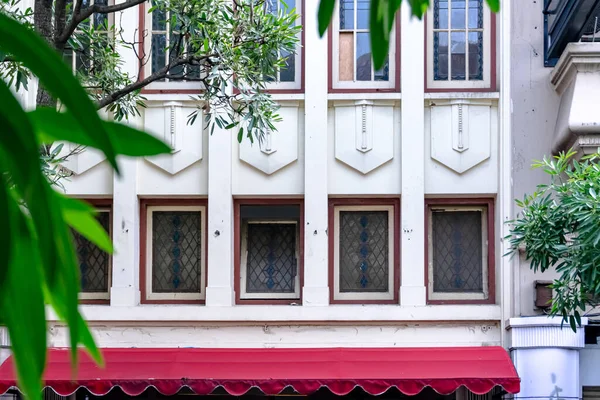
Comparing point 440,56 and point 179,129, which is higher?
point 440,56

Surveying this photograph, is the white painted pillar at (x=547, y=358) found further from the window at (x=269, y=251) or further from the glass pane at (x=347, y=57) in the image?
the glass pane at (x=347, y=57)

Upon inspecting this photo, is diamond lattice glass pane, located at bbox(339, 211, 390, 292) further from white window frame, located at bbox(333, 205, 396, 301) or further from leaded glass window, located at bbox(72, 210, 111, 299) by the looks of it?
leaded glass window, located at bbox(72, 210, 111, 299)

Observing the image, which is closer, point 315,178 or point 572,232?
point 572,232

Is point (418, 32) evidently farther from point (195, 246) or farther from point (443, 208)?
point (195, 246)

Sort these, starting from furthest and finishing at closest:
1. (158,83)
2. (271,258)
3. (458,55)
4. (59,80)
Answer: (271,258), (458,55), (158,83), (59,80)

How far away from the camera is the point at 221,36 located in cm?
1018

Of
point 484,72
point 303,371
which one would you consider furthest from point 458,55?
point 303,371

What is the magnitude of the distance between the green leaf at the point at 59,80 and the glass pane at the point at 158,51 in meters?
13.0

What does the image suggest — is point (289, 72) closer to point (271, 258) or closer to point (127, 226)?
point (271, 258)

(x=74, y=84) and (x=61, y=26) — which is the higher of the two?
(x=61, y=26)

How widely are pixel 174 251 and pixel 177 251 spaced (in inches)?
1.5

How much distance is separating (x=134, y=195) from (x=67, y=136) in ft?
41.4

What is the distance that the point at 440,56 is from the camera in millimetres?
13609

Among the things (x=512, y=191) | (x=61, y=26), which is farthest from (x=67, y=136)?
(x=512, y=191)
